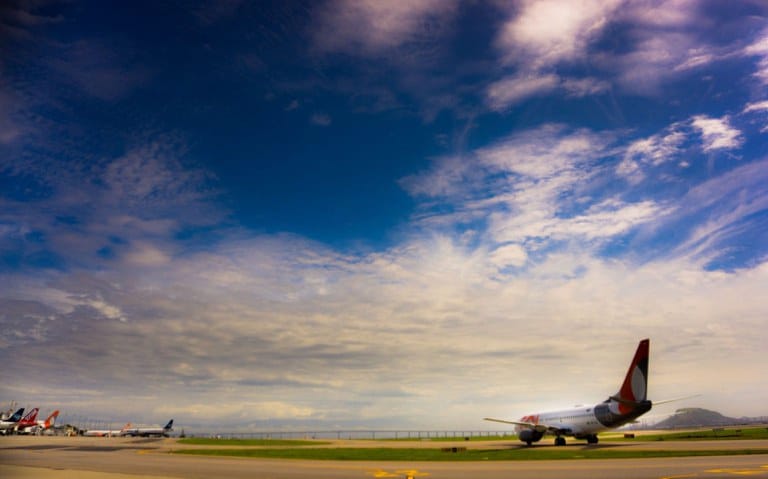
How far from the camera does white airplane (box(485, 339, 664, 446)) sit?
1982 inches

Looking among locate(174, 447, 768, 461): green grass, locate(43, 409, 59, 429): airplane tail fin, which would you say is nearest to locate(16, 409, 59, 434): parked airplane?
locate(43, 409, 59, 429): airplane tail fin

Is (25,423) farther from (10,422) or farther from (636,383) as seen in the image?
(636,383)

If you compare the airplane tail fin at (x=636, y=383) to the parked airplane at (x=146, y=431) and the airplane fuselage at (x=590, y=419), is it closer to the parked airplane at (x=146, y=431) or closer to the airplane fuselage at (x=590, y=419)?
the airplane fuselage at (x=590, y=419)

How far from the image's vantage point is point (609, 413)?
51938 mm

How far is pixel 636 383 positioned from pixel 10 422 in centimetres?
13244

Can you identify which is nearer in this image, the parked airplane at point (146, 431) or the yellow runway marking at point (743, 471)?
the yellow runway marking at point (743, 471)

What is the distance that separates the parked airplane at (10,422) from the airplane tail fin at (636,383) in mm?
129472

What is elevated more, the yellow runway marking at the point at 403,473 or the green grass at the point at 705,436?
the yellow runway marking at the point at 403,473

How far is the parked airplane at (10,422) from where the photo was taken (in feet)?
364

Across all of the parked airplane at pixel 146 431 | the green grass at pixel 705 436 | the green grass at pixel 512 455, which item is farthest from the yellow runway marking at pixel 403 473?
the parked airplane at pixel 146 431

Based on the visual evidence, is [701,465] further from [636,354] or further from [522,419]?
[522,419]

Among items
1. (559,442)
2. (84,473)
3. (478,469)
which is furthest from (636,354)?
(84,473)

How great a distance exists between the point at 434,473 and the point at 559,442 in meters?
37.8

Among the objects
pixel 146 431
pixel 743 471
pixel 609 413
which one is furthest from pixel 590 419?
pixel 146 431
